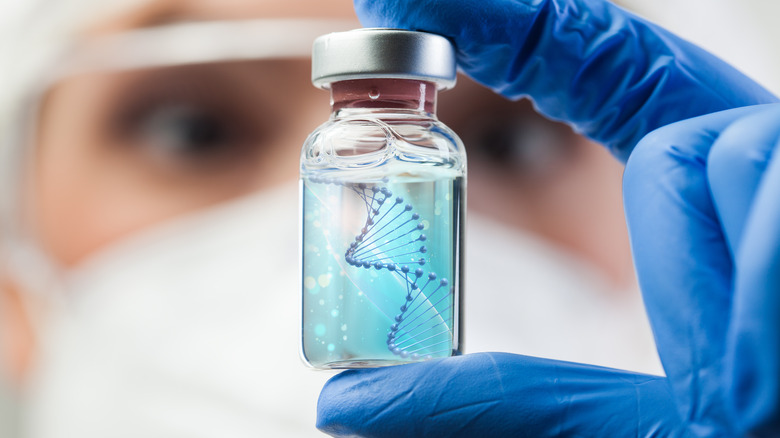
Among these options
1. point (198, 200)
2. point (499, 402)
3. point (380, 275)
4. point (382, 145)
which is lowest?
point (198, 200)

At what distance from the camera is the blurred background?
79.4 inches

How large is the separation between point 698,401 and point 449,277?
340 millimetres

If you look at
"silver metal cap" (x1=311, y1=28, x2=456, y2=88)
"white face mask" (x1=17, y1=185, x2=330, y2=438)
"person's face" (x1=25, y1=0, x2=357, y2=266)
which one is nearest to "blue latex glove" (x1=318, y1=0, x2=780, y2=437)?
"silver metal cap" (x1=311, y1=28, x2=456, y2=88)

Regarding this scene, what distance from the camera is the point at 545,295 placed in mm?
2092

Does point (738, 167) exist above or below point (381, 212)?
above

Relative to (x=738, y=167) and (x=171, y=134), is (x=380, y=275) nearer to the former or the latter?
(x=738, y=167)

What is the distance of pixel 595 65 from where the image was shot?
114 cm

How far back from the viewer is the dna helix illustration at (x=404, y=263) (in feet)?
3.04

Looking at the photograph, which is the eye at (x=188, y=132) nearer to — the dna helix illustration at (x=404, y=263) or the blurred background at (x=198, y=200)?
the blurred background at (x=198, y=200)

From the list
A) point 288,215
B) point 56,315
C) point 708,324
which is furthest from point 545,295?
point 56,315

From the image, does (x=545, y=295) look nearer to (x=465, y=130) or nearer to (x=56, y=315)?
(x=465, y=130)

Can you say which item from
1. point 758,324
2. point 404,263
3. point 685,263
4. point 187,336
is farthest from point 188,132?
point 758,324

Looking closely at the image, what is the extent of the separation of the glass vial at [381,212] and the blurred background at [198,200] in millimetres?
997

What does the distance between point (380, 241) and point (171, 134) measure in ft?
4.78
